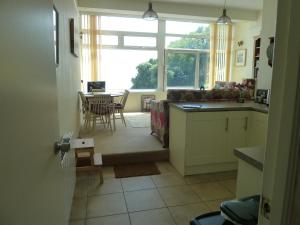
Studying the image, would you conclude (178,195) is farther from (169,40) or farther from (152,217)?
(169,40)

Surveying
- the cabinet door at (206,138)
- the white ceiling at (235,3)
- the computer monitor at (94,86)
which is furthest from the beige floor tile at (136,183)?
the white ceiling at (235,3)

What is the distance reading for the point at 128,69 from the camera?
729cm

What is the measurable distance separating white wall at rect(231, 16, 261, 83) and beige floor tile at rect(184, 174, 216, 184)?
4949 mm

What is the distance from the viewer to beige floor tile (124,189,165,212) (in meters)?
2.35

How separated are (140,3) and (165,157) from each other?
4270mm

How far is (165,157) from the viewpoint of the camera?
11.7 ft

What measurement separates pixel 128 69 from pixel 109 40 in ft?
3.28

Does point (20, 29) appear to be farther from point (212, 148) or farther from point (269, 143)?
point (212, 148)

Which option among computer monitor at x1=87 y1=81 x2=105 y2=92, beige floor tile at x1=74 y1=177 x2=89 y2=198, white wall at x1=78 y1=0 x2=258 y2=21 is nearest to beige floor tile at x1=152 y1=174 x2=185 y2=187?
beige floor tile at x1=74 y1=177 x2=89 y2=198

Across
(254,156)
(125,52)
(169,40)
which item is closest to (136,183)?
(254,156)

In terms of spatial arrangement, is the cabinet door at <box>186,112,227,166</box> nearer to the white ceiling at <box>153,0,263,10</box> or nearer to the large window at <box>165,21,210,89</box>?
the white ceiling at <box>153,0,263,10</box>

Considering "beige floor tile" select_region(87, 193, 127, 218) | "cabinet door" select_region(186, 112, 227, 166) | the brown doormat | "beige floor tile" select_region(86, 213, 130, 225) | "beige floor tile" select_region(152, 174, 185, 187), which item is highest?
"cabinet door" select_region(186, 112, 227, 166)

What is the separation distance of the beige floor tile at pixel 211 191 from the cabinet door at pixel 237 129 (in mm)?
516

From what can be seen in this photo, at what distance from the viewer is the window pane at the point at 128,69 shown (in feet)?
23.3
